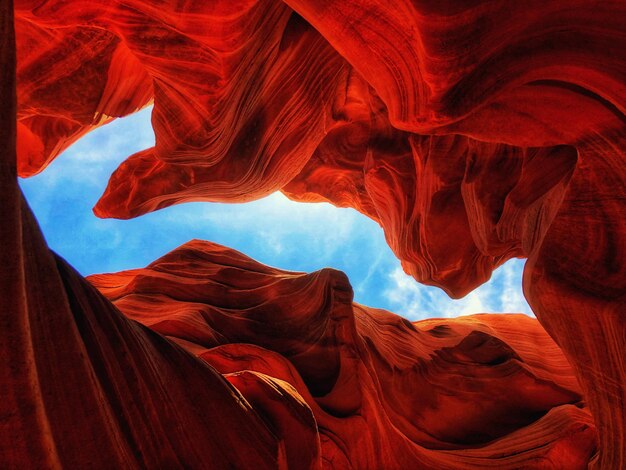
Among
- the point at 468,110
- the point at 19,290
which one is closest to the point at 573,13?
the point at 468,110

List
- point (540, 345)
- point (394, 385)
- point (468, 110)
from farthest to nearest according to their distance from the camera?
point (540, 345)
point (394, 385)
point (468, 110)

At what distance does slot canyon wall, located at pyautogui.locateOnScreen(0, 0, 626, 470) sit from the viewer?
7.55ft

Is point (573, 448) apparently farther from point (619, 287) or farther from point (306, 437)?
point (306, 437)

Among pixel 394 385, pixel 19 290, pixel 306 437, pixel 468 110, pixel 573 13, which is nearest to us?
pixel 19 290

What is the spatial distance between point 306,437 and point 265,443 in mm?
498

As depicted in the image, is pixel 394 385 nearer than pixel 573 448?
No

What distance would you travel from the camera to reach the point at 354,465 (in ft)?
14.8

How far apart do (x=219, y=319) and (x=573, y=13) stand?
5.26 m

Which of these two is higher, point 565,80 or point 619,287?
point 565,80

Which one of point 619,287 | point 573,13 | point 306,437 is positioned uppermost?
point 573,13

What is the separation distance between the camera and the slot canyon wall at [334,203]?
2301 millimetres

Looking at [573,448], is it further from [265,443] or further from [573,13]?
[573,13]

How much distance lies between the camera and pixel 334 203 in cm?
974

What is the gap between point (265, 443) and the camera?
293cm
